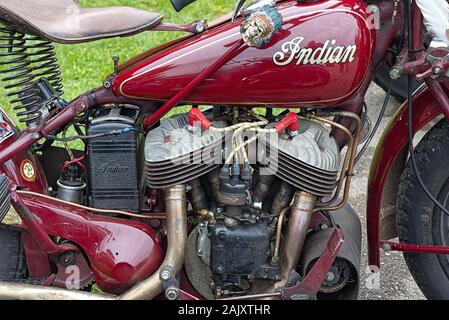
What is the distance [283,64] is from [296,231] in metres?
0.61

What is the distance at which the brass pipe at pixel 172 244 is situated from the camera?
2.61 metres

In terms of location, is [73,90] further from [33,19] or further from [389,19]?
[389,19]

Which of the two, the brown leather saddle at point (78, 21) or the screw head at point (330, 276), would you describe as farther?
the screw head at point (330, 276)

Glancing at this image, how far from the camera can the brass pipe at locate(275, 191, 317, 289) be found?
2.63 m

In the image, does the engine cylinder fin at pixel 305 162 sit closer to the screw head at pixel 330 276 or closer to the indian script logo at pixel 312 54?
the indian script logo at pixel 312 54

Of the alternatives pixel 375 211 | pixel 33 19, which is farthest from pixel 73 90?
pixel 375 211

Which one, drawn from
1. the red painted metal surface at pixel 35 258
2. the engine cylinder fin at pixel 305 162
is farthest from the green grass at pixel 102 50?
the engine cylinder fin at pixel 305 162

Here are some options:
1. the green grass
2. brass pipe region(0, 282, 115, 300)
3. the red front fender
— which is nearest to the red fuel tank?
the red front fender

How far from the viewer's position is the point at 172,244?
8.70 feet

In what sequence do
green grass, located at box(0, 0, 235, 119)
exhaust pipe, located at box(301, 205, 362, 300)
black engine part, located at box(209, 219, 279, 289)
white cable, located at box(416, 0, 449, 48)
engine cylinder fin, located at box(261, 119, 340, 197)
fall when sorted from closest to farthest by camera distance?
white cable, located at box(416, 0, 449, 48), engine cylinder fin, located at box(261, 119, 340, 197), black engine part, located at box(209, 219, 279, 289), exhaust pipe, located at box(301, 205, 362, 300), green grass, located at box(0, 0, 235, 119)

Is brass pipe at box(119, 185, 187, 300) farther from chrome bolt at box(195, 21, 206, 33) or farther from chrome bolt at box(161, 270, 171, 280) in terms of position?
chrome bolt at box(195, 21, 206, 33)

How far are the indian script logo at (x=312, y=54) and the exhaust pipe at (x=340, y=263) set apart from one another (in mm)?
704

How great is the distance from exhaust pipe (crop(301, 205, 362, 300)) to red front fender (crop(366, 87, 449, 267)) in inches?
3.9

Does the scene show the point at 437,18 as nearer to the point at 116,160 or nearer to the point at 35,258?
the point at 116,160
